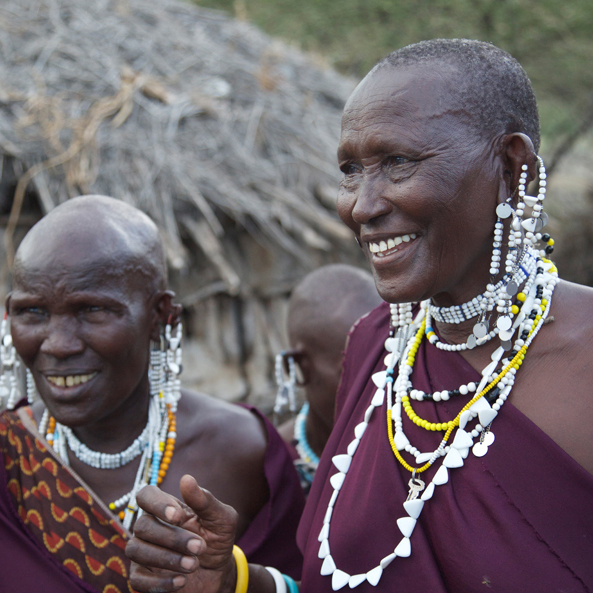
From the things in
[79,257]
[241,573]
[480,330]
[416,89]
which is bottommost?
[241,573]

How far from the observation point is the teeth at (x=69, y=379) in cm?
223

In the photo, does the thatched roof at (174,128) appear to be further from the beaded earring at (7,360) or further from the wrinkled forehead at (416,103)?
the wrinkled forehead at (416,103)

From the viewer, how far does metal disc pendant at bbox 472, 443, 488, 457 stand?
1626 millimetres

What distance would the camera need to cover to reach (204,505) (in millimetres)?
1719

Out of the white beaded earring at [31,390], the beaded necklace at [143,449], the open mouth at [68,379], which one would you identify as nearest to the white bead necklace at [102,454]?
the beaded necklace at [143,449]

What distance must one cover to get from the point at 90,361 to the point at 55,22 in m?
6.09

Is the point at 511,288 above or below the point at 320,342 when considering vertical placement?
above

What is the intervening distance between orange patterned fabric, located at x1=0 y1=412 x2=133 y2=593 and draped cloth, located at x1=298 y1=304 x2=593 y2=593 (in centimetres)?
69

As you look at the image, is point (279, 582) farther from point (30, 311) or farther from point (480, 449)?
point (30, 311)

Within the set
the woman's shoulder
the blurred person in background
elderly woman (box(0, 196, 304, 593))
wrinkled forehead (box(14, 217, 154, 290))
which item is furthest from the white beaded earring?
the blurred person in background

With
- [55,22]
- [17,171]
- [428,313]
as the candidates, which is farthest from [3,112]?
[428,313]

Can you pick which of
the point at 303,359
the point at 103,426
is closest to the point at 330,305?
the point at 303,359

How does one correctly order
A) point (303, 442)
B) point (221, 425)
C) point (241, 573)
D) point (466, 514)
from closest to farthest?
point (466, 514)
point (241, 573)
point (221, 425)
point (303, 442)

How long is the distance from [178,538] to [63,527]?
2.67 feet
